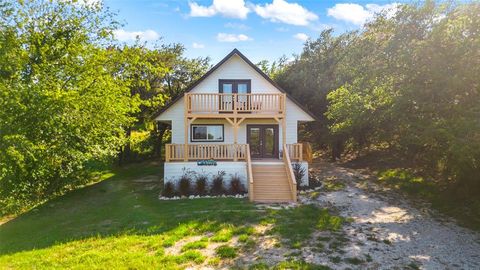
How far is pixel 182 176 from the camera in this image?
1820 centimetres

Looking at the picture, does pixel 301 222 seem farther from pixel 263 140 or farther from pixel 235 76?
pixel 235 76

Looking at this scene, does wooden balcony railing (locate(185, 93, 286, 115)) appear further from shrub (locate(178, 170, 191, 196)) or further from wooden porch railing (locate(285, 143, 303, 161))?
shrub (locate(178, 170, 191, 196))

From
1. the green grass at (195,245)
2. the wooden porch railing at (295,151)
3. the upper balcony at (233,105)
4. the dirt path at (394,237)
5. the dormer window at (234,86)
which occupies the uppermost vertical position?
the dormer window at (234,86)

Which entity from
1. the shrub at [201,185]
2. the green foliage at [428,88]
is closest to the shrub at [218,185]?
the shrub at [201,185]

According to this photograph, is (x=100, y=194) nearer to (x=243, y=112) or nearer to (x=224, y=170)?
(x=224, y=170)

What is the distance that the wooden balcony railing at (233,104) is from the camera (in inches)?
751

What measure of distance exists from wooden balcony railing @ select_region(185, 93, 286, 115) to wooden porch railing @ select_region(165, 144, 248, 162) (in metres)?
2.07

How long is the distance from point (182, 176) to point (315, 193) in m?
7.32

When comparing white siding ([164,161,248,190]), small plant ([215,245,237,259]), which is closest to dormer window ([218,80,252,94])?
white siding ([164,161,248,190])

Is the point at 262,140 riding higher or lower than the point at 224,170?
higher

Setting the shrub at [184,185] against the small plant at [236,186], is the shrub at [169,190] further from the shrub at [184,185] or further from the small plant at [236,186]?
the small plant at [236,186]

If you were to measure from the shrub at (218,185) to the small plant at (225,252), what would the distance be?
26.3ft

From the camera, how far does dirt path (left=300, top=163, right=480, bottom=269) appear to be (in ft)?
27.9

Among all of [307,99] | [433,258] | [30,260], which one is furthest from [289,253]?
[307,99]
